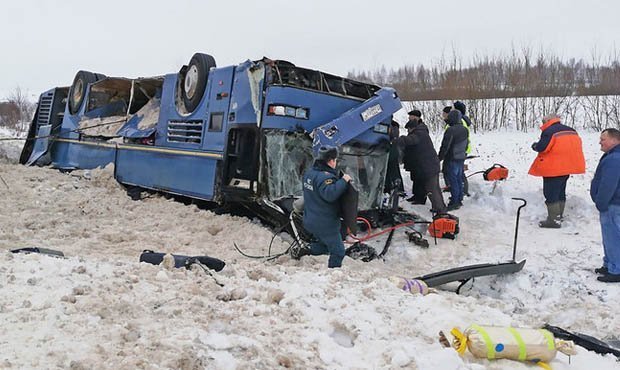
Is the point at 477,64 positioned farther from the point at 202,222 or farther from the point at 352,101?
the point at 202,222

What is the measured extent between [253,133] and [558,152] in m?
4.63

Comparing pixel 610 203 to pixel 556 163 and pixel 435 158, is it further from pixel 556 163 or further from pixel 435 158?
pixel 435 158

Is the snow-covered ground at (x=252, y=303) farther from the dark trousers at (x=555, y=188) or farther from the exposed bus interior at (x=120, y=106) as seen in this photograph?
the exposed bus interior at (x=120, y=106)

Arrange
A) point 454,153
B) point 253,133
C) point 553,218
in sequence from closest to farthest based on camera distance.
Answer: point 253,133
point 553,218
point 454,153

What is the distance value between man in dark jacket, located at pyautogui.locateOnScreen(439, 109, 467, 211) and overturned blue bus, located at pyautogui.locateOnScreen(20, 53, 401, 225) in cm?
146

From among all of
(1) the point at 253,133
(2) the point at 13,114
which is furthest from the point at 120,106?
(2) the point at 13,114

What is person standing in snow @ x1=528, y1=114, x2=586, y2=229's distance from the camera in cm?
796

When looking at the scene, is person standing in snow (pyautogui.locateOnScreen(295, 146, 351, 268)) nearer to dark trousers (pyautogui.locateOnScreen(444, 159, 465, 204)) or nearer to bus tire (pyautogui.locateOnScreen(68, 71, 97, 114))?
dark trousers (pyautogui.locateOnScreen(444, 159, 465, 204))

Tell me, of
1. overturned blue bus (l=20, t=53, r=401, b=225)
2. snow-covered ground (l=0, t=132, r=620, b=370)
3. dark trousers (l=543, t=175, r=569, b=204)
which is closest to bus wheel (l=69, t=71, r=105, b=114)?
overturned blue bus (l=20, t=53, r=401, b=225)

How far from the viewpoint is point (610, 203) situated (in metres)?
6.09

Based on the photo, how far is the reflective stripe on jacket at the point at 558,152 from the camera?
794 cm

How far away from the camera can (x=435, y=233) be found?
25.7ft

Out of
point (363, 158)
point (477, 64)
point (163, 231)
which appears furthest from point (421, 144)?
point (477, 64)

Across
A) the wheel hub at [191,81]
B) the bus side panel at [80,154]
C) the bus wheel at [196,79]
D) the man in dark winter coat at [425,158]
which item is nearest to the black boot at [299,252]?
the man in dark winter coat at [425,158]
